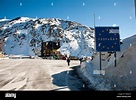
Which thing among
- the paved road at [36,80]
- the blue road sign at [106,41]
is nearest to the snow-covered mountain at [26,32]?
the blue road sign at [106,41]

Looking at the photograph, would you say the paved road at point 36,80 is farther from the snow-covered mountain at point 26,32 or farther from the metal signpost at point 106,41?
the metal signpost at point 106,41

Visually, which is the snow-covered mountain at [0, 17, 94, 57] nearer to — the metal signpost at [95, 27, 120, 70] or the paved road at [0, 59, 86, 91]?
the metal signpost at [95, 27, 120, 70]

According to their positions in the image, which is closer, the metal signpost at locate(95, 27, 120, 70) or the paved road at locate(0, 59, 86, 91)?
the paved road at locate(0, 59, 86, 91)

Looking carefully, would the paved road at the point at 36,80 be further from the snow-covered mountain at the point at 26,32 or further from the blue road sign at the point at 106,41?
the blue road sign at the point at 106,41

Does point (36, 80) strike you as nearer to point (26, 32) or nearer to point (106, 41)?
point (26, 32)

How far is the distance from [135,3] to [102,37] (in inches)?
54.9

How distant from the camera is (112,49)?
5.17 m

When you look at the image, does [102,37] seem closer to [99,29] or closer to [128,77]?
[99,29]

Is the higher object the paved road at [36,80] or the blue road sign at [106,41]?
the blue road sign at [106,41]

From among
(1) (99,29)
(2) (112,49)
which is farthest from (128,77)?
(1) (99,29)

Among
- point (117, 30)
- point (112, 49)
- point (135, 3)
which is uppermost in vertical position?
point (135, 3)

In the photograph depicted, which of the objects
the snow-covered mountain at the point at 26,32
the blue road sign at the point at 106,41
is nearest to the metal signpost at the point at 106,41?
the blue road sign at the point at 106,41

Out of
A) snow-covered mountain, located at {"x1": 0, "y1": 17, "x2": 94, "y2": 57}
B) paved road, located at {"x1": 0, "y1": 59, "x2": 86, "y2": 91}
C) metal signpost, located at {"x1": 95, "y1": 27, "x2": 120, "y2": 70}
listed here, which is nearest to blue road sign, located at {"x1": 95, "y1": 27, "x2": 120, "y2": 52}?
metal signpost, located at {"x1": 95, "y1": 27, "x2": 120, "y2": 70}

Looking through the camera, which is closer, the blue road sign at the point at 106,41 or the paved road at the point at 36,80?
the paved road at the point at 36,80
